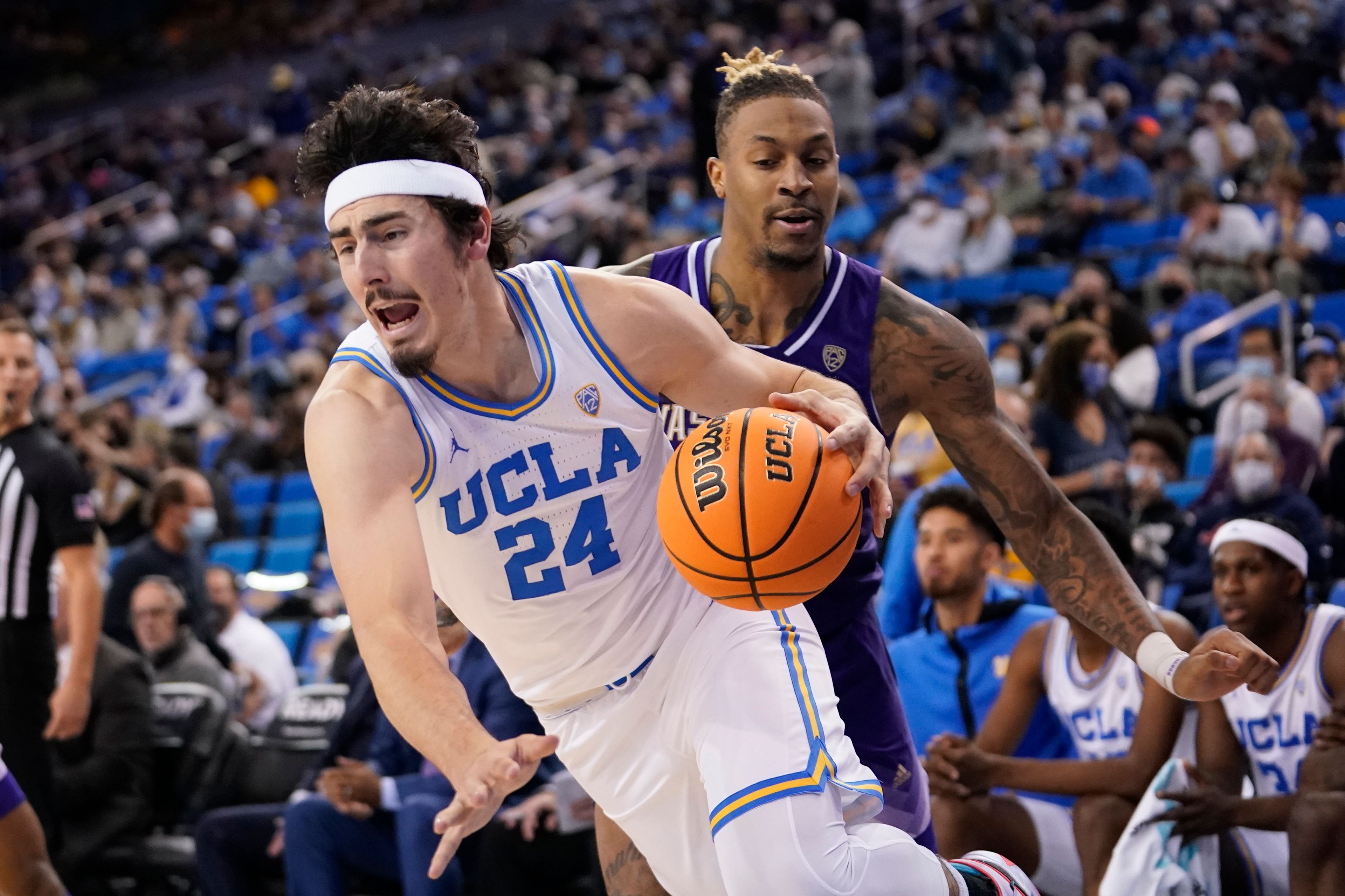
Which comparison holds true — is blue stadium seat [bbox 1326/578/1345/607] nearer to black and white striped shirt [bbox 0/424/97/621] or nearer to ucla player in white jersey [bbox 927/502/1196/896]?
ucla player in white jersey [bbox 927/502/1196/896]

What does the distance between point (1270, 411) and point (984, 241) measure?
4.69 metres

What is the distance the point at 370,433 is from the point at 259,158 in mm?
20569

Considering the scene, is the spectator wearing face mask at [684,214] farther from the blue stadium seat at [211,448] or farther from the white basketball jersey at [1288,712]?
the white basketball jersey at [1288,712]

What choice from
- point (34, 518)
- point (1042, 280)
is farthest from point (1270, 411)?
point (34, 518)

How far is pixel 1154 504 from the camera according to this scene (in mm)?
6832

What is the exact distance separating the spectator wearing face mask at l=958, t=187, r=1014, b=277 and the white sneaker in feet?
28.7

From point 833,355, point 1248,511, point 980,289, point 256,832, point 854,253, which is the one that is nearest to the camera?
point 833,355

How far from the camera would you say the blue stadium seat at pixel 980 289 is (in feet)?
37.4

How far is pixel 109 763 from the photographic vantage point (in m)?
6.40

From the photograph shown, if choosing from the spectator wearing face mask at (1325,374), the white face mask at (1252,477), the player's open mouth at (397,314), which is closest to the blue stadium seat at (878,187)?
the spectator wearing face mask at (1325,374)

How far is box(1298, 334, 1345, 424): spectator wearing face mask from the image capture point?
26.2 ft

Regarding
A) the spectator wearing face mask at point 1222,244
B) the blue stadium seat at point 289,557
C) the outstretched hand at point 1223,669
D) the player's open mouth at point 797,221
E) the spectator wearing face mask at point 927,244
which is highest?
the spectator wearing face mask at point 927,244

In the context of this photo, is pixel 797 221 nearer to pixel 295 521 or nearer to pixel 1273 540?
pixel 1273 540

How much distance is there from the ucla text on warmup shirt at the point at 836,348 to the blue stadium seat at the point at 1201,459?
479 centimetres
